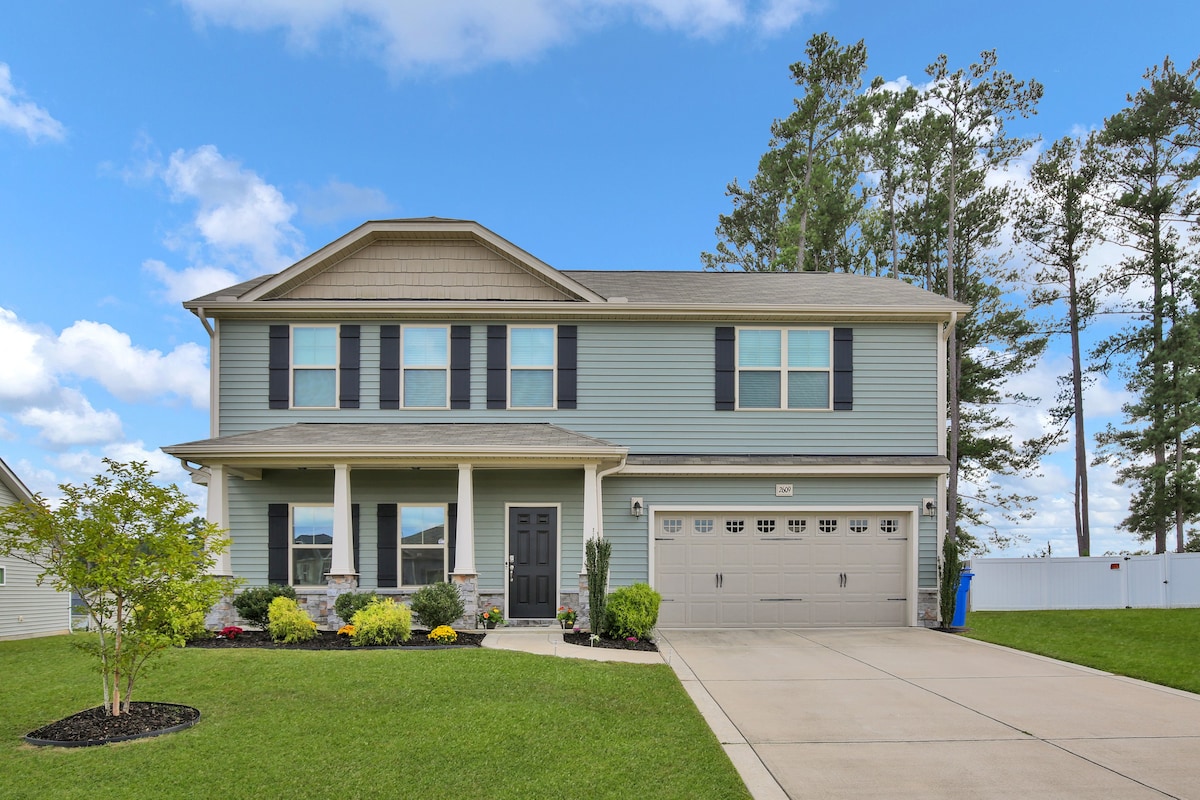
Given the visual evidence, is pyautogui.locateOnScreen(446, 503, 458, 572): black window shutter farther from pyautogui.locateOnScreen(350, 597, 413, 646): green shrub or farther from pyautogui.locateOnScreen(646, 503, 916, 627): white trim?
pyautogui.locateOnScreen(646, 503, 916, 627): white trim

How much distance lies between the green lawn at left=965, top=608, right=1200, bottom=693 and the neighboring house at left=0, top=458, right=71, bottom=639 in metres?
19.3

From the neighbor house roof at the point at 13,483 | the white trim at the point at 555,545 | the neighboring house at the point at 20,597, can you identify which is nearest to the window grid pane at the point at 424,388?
the white trim at the point at 555,545

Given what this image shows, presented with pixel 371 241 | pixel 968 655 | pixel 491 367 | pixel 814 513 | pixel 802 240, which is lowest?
pixel 968 655

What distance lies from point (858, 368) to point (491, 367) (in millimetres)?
6750

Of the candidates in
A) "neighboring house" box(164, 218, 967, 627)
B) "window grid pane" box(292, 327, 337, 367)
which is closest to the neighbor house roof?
"neighboring house" box(164, 218, 967, 627)

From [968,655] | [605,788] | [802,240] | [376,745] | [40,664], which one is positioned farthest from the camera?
[802,240]

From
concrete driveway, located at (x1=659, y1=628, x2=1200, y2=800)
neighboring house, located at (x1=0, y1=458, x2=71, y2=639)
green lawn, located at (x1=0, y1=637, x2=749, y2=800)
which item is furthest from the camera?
neighboring house, located at (x1=0, y1=458, x2=71, y2=639)

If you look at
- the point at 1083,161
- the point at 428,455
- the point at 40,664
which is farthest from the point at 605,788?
the point at 1083,161

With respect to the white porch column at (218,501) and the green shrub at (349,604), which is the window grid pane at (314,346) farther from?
the green shrub at (349,604)

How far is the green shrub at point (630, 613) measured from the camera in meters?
13.0

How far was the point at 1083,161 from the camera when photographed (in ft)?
84.8

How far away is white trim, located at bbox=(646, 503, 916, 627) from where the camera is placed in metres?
15.6

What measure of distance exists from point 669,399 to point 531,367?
2.58m

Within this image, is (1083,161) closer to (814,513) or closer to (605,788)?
(814,513)
